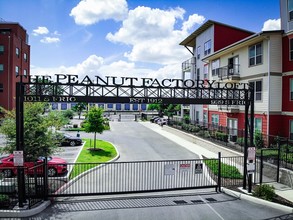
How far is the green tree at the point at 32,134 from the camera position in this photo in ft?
38.7

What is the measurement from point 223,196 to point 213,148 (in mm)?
11256

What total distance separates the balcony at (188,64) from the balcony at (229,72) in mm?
12383

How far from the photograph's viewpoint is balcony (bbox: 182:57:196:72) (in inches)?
1577

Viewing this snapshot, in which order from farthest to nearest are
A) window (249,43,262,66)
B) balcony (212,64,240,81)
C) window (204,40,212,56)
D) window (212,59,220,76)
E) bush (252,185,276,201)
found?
1. window (204,40,212,56)
2. window (212,59,220,76)
3. balcony (212,64,240,81)
4. window (249,43,262,66)
5. bush (252,185,276,201)

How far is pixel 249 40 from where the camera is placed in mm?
22188

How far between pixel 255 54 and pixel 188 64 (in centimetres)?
1992

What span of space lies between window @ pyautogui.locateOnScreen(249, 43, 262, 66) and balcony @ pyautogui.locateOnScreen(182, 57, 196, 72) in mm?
16904

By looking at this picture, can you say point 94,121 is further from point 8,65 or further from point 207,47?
point 8,65

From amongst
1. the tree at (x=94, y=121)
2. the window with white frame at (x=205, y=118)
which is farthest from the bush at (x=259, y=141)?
the window with white frame at (x=205, y=118)

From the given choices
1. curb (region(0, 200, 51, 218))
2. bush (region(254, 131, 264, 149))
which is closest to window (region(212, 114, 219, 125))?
bush (region(254, 131, 264, 149))

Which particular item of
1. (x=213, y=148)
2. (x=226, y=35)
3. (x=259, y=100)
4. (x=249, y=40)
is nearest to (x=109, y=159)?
(x=213, y=148)

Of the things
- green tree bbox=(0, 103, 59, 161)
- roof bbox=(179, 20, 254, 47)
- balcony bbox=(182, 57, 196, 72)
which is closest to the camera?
green tree bbox=(0, 103, 59, 161)

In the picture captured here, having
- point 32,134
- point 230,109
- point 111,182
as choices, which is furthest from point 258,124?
point 32,134

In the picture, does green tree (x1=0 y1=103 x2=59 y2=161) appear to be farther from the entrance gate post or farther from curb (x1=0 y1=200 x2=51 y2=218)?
curb (x1=0 y1=200 x2=51 y2=218)
